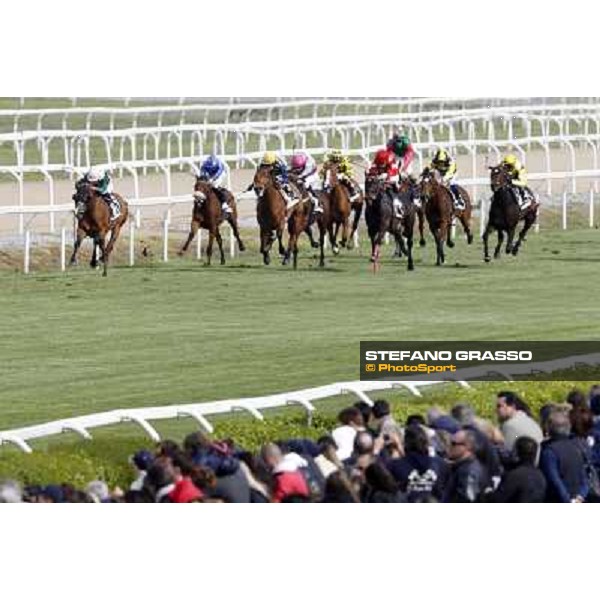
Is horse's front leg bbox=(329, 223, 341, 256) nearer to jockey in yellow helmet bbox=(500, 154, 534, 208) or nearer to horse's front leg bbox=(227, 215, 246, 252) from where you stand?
horse's front leg bbox=(227, 215, 246, 252)

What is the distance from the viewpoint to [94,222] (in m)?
25.7

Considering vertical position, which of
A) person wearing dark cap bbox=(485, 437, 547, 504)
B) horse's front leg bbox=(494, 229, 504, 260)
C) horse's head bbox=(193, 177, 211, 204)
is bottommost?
person wearing dark cap bbox=(485, 437, 547, 504)

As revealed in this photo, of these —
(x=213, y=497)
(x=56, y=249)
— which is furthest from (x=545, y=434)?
(x=56, y=249)

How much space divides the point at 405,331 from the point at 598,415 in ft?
11.4

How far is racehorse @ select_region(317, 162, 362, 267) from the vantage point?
27688 mm

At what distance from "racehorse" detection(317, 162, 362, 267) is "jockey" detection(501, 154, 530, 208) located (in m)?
1.51

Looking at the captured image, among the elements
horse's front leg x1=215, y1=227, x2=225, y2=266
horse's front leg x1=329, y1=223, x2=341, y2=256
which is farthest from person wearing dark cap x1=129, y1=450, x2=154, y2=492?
horse's front leg x1=329, y1=223, x2=341, y2=256

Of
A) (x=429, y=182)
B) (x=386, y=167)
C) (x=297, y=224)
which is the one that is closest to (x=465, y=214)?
(x=429, y=182)

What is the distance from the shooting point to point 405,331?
21.9 m

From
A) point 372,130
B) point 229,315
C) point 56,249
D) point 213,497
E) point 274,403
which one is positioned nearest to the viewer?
point 213,497

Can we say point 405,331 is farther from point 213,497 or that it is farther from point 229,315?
point 213,497

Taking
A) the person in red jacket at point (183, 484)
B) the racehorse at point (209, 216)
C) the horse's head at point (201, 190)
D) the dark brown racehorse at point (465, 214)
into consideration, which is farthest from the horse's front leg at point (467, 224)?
the person in red jacket at point (183, 484)

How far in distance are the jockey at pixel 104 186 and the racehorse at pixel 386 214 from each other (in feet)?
7.81

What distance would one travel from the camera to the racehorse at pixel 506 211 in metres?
27.9
